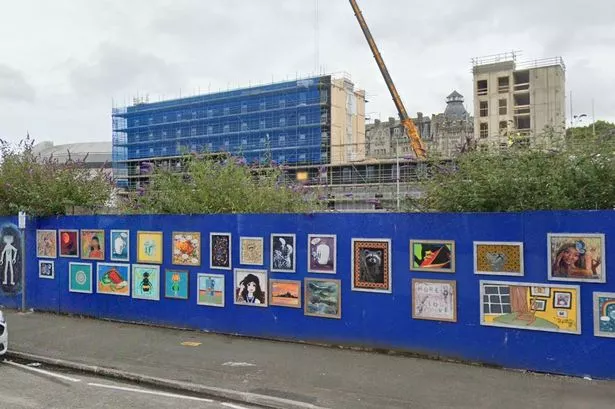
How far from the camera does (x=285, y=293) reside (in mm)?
9586

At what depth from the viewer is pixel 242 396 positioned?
679 centimetres

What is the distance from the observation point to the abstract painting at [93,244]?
462 inches

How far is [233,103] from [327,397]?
83481 mm

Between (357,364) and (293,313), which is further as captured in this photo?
(293,313)

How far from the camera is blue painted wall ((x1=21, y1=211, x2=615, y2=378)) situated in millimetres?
7328

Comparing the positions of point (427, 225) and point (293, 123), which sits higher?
point (293, 123)

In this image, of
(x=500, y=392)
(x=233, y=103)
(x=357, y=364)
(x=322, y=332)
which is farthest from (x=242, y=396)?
(x=233, y=103)

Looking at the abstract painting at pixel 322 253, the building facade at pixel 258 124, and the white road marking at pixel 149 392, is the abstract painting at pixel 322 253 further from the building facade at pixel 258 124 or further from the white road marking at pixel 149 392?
the building facade at pixel 258 124

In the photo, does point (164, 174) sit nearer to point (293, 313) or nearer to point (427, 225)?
point (293, 313)

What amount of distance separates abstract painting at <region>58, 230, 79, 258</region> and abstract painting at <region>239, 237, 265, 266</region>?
14.9 feet

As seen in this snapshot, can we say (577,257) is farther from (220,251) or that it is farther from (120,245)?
(120,245)

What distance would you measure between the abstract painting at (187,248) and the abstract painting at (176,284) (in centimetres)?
22

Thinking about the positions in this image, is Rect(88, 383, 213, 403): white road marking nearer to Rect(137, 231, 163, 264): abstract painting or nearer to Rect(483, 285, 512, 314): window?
Rect(137, 231, 163, 264): abstract painting

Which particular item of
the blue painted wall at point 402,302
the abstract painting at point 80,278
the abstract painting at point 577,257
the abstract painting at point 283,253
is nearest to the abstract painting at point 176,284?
the blue painted wall at point 402,302
